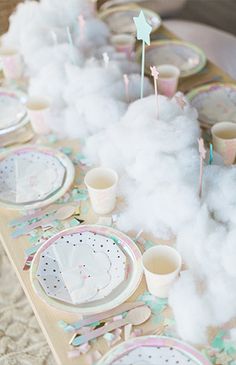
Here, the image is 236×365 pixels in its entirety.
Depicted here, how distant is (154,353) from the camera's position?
1.00m

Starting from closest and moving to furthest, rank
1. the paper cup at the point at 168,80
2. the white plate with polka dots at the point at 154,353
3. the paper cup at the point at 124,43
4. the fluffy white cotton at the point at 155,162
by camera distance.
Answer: the white plate with polka dots at the point at 154,353
the fluffy white cotton at the point at 155,162
the paper cup at the point at 168,80
the paper cup at the point at 124,43

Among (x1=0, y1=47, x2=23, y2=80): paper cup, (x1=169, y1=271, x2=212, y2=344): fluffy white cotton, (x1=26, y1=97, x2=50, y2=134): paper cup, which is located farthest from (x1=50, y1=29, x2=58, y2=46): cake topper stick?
(x1=169, y1=271, x2=212, y2=344): fluffy white cotton

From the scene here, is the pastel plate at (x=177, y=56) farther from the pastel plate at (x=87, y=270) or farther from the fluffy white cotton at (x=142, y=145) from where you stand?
the pastel plate at (x=87, y=270)

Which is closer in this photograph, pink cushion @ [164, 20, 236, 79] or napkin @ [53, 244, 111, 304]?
napkin @ [53, 244, 111, 304]

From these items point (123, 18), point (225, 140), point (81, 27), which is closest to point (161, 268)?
point (225, 140)

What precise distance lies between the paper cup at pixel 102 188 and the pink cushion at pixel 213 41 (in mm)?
1177

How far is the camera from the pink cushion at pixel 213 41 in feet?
7.78

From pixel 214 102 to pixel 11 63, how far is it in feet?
2.63

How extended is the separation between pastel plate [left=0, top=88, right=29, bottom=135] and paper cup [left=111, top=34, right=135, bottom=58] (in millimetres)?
438

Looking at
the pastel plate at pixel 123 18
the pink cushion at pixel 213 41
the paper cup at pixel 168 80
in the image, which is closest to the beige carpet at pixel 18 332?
the paper cup at pixel 168 80

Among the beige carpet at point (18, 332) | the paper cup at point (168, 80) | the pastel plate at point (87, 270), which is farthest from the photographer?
the paper cup at point (168, 80)

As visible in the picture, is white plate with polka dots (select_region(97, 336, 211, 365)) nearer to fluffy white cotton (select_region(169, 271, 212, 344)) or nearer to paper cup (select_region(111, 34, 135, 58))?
fluffy white cotton (select_region(169, 271, 212, 344))

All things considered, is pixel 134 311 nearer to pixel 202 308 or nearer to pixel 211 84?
pixel 202 308

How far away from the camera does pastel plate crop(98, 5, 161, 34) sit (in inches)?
87.0
